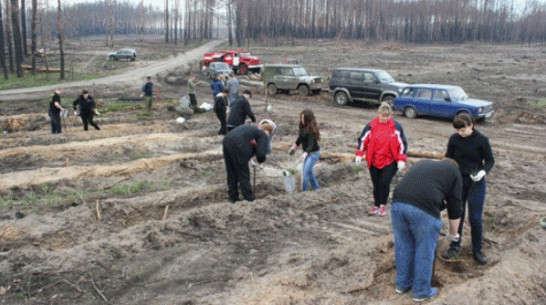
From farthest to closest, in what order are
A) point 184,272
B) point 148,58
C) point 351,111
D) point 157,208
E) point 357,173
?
point 148,58, point 351,111, point 357,173, point 157,208, point 184,272

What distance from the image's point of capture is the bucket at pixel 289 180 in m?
8.44

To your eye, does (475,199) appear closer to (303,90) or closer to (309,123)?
(309,123)

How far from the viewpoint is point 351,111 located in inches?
779

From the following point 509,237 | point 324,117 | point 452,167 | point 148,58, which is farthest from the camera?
point 148,58

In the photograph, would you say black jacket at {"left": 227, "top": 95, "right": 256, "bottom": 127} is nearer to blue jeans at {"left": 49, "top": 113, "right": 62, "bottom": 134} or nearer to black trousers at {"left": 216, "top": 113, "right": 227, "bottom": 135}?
black trousers at {"left": 216, "top": 113, "right": 227, "bottom": 135}

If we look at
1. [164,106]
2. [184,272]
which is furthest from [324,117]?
[184,272]

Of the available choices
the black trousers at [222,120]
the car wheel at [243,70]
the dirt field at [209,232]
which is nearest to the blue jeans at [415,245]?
the dirt field at [209,232]

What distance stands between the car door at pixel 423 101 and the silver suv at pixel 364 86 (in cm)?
117

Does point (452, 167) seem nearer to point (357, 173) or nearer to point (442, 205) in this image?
point (442, 205)

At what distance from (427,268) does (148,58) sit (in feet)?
161

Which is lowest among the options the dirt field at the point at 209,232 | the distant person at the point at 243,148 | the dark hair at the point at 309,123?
the dirt field at the point at 209,232

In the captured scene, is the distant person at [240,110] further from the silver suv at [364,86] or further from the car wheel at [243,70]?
the car wheel at [243,70]

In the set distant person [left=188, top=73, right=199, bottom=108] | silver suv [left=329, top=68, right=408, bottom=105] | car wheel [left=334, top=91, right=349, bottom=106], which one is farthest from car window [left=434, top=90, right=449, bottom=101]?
distant person [left=188, top=73, right=199, bottom=108]

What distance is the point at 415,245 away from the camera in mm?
4641
